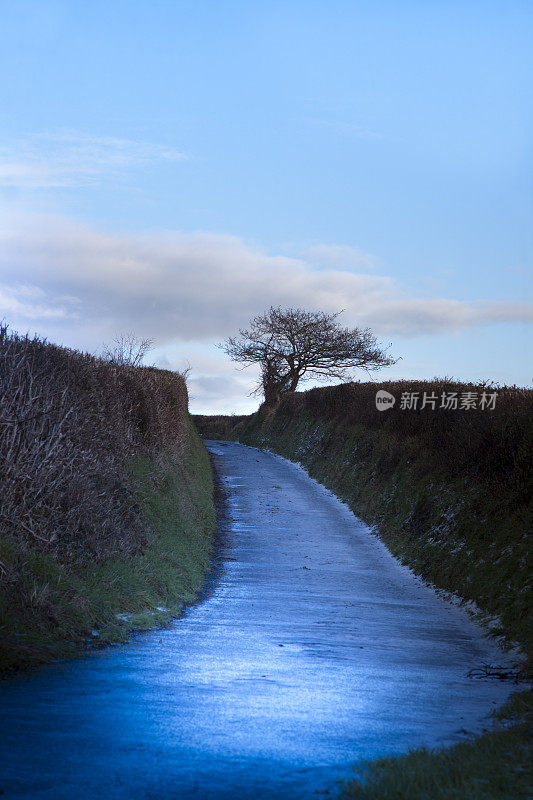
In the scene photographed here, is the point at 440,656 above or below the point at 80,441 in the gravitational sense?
below

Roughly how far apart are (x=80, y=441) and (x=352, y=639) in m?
5.32

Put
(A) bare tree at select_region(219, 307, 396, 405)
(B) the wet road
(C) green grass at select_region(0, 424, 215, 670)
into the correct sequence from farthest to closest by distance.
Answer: (A) bare tree at select_region(219, 307, 396, 405) → (C) green grass at select_region(0, 424, 215, 670) → (B) the wet road

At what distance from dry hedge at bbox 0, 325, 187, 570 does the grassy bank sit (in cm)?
586

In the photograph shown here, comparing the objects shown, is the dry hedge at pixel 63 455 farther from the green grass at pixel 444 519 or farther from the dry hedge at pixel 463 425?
the dry hedge at pixel 463 425

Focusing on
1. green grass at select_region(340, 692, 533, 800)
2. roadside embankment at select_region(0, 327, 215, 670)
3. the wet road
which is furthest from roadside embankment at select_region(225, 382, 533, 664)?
roadside embankment at select_region(0, 327, 215, 670)

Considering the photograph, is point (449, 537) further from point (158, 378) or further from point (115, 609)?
point (158, 378)

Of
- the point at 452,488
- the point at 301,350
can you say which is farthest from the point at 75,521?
the point at 301,350

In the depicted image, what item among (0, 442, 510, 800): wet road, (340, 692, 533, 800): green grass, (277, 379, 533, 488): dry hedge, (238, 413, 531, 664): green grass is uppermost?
(277, 379, 533, 488): dry hedge

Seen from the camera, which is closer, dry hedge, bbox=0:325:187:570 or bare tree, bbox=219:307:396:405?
dry hedge, bbox=0:325:187:570

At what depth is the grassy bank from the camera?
517cm

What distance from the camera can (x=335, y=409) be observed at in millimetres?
37281

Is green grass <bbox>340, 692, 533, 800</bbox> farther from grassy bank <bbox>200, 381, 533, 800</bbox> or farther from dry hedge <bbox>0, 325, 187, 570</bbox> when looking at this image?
dry hedge <bbox>0, 325, 187, 570</bbox>

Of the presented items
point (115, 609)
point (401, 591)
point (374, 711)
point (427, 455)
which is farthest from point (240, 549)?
point (374, 711)

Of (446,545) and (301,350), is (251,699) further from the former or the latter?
(301,350)
